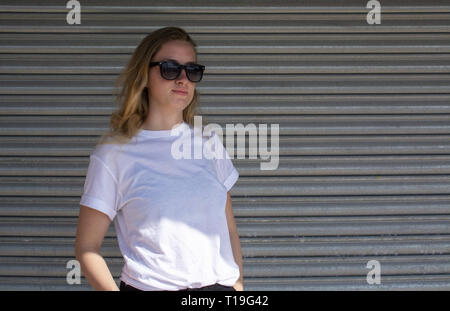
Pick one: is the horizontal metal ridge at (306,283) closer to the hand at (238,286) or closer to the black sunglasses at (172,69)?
the hand at (238,286)

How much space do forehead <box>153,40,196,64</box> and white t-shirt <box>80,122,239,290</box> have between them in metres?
0.29

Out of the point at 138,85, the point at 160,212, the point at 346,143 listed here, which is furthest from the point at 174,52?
the point at 346,143

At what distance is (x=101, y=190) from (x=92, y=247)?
0.20 metres

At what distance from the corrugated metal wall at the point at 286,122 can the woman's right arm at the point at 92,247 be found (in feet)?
6.81

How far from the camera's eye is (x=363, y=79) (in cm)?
422

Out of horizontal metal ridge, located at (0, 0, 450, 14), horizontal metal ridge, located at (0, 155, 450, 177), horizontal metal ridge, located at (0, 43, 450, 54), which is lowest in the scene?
horizontal metal ridge, located at (0, 155, 450, 177)

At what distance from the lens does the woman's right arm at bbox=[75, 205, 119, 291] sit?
1997 millimetres

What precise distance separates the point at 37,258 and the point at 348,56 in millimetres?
2612

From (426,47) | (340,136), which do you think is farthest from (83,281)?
(426,47)

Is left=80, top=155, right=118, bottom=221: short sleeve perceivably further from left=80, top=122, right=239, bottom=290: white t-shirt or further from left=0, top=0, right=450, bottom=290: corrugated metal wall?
left=0, top=0, right=450, bottom=290: corrugated metal wall

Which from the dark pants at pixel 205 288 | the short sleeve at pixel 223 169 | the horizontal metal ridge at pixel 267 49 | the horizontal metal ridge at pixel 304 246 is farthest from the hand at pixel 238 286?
the horizontal metal ridge at pixel 267 49

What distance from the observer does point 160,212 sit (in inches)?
79.1

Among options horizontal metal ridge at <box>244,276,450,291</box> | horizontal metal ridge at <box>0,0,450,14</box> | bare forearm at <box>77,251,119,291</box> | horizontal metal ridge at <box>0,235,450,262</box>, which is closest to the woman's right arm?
bare forearm at <box>77,251,119,291</box>
